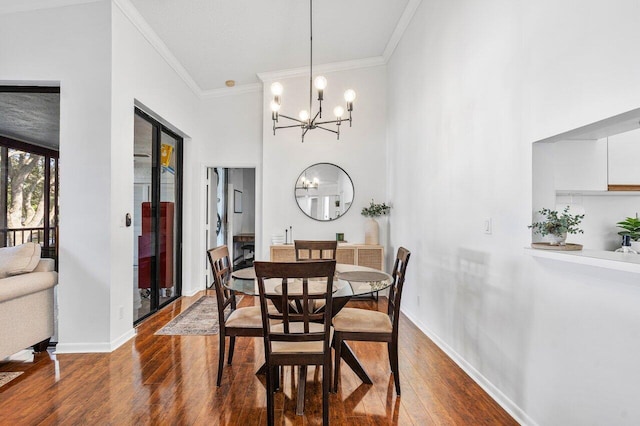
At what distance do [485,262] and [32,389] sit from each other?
3.31m

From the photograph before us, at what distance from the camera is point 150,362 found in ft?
9.84

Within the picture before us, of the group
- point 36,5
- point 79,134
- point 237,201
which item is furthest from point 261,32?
point 237,201

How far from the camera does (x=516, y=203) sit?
222 centimetres

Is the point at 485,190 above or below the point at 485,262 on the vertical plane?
above

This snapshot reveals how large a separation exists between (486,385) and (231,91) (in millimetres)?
5255

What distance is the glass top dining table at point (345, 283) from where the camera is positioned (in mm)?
2419

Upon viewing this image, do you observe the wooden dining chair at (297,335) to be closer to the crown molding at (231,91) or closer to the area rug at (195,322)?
the area rug at (195,322)

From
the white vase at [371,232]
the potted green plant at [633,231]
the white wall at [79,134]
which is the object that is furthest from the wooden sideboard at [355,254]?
the potted green plant at [633,231]

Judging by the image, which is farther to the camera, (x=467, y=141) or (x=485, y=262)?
(x=467, y=141)

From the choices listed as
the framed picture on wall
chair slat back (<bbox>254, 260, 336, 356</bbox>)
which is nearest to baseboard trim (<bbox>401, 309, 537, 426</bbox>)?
chair slat back (<bbox>254, 260, 336, 356</bbox>)

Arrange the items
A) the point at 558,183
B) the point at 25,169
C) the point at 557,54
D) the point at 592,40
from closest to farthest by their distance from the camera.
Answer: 1. the point at 592,40
2. the point at 557,54
3. the point at 558,183
4. the point at 25,169

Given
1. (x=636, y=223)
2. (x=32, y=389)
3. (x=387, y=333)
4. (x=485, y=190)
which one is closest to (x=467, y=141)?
(x=485, y=190)

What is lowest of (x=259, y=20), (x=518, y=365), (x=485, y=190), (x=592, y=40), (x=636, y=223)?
(x=518, y=365)

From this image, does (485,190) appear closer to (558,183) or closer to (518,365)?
(558,183)
